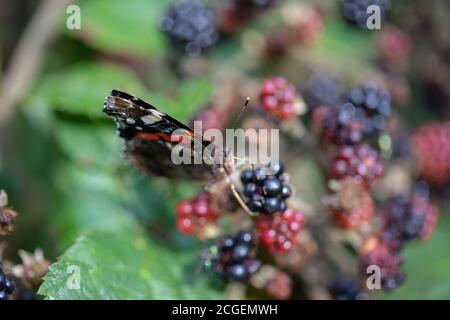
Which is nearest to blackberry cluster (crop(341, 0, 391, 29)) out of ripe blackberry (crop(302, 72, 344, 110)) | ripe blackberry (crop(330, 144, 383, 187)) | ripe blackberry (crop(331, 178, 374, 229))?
ripe blackberry (crop(302, 72, 344, 110))

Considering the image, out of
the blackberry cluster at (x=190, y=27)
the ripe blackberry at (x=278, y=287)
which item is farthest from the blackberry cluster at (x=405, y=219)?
the blackberry cluster at (x=190, y=27)

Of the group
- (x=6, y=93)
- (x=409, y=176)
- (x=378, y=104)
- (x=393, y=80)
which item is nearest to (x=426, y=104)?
(x=393, y=80)

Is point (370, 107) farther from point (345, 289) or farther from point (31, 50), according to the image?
point (31, 50)

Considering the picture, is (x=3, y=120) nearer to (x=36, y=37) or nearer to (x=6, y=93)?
(x=6, y=93)

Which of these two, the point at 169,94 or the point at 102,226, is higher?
the point at 169,94

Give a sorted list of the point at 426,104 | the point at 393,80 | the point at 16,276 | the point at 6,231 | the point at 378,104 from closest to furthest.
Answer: the point at 6,231 → the point at 16,276 → the point at 378,104 → the point at 393,80 → the point at 426,104

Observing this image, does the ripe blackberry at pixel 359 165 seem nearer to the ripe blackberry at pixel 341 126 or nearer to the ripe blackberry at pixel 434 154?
the ripe blackberry at pixel 341 126

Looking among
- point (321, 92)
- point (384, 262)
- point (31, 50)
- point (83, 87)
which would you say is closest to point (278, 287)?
point (384, 262)
